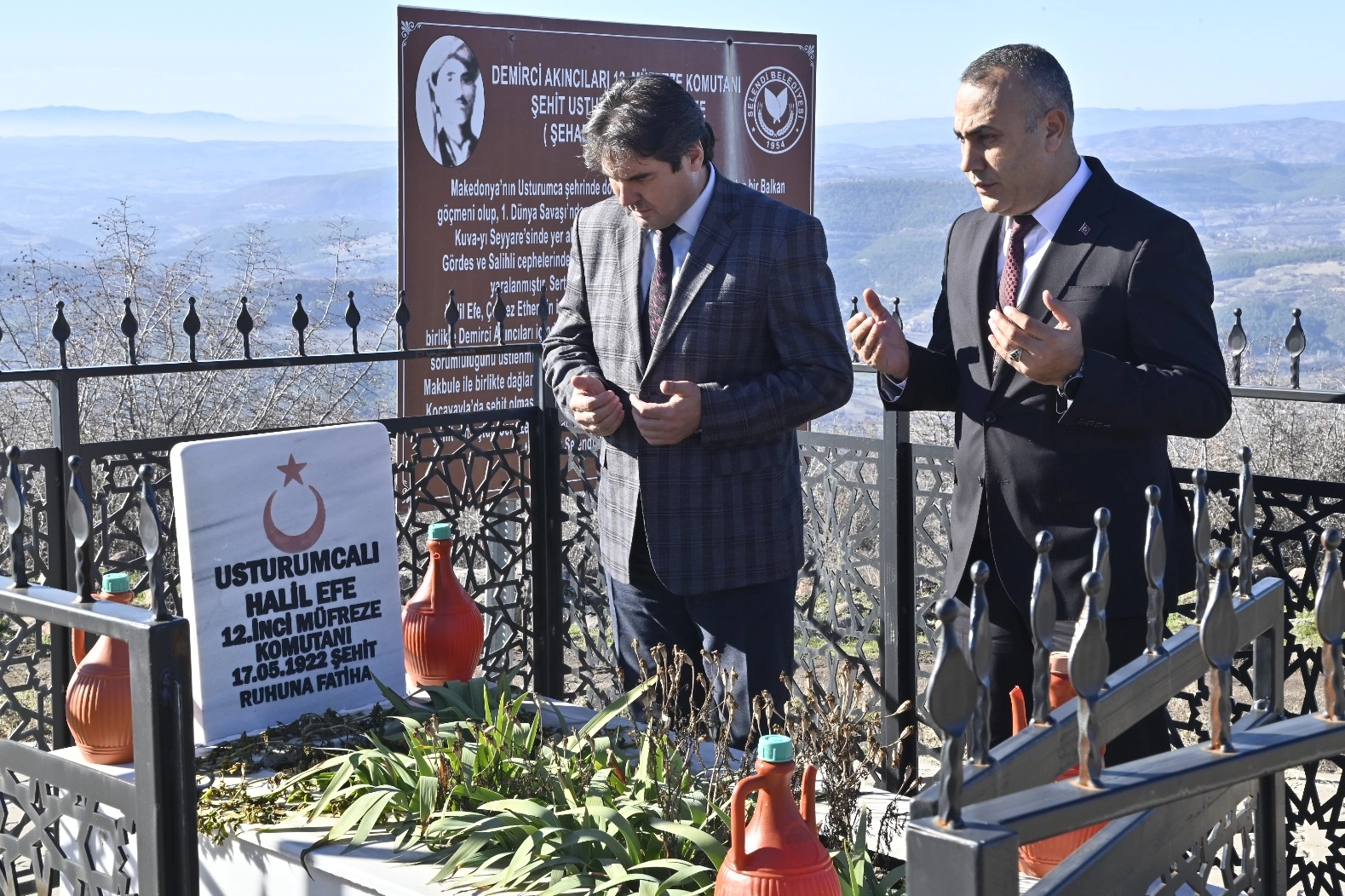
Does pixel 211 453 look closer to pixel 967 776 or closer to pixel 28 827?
pixel 28 827

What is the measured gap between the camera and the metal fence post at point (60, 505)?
155 inches

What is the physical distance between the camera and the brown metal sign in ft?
18.7

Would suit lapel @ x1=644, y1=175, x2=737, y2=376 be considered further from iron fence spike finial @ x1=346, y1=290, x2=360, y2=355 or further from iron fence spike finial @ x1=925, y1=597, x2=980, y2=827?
iron fence spike finial @ x1=925, y1=597, x2=980, y2=827

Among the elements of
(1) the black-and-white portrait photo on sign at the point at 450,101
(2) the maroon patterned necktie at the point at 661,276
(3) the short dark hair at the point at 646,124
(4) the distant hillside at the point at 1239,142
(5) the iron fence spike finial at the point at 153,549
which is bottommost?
(5) the iron fence spike finial at the point at 153,549

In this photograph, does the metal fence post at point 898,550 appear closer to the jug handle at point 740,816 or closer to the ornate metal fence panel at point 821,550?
the ornate metal fence panel at point 821,550

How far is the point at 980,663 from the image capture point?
Answer: 4.69ft

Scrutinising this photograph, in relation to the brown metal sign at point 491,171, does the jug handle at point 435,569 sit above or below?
below

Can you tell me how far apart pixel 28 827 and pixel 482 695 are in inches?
48.1

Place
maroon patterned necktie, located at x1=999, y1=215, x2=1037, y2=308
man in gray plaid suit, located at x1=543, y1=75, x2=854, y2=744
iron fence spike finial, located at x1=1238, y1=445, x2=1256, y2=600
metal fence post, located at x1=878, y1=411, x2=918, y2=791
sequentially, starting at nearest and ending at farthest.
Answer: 1. iron fence spike finial, located at x1=1238, y1=445, x2=1256, y2=600
2. maroon patterned necktie, located at x1=999, y1=215, x2=1037, y2=308
3. man in gray plaid suit, located at x1=543, y1=75, x2=854, y2=744
4. metal fence post, located at x1=878, y1=411, x2=918, y2=791

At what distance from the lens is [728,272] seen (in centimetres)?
352

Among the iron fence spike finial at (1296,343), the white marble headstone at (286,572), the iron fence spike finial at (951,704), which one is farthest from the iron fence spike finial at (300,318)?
the iron fence spike finial at (951,704)

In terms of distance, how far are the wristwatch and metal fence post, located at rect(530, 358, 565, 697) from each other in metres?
2.48

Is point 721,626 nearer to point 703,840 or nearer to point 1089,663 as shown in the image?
point 703,840

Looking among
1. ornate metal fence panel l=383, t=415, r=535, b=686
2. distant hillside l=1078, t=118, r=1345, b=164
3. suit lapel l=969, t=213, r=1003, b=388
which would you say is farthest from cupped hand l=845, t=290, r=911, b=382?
distant hillside l=1078, t=118, r=1345, b=164
